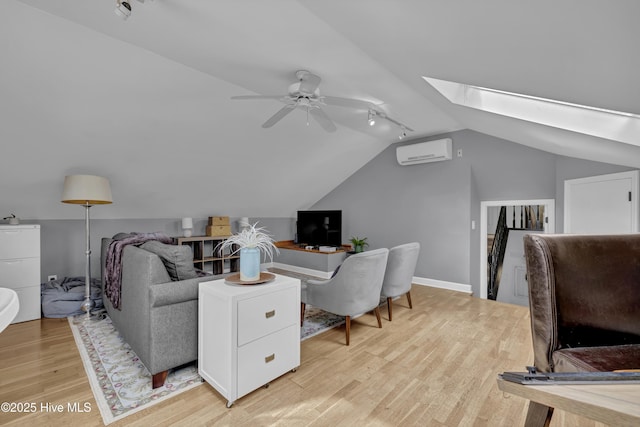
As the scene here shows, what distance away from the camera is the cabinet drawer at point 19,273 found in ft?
9.62

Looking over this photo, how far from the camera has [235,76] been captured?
9.04 feet

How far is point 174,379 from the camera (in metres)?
2.00

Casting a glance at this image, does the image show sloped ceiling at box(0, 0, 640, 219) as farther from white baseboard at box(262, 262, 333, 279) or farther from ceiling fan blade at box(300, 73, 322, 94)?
white baseboard at box(262, 262, 333, 279)

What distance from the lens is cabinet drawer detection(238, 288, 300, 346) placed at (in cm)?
174

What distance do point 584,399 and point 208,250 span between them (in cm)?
535

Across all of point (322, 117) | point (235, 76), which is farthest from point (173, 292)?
point (235, 76)

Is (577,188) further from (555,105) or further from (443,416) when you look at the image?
(443,416)

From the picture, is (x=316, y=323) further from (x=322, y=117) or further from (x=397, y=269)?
(x=322, y=117)

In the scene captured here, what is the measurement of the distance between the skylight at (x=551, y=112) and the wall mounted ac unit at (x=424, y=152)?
1.73 m

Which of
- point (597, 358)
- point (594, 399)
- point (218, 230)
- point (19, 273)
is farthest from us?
point (218, 230)

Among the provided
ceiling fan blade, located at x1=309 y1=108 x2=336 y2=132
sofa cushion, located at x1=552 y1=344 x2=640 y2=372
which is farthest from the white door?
ceiling fan blade, located at x1=309 y1=108 x2=336 y2=132

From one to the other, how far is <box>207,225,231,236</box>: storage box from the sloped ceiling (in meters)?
0.79

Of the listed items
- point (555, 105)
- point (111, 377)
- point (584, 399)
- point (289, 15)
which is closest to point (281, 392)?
point (111, 377)

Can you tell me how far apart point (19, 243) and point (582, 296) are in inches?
188
